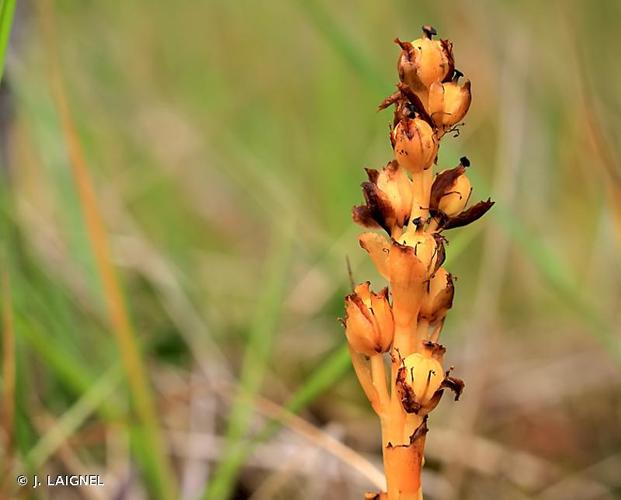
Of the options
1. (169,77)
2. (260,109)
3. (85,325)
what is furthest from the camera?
(169,77)

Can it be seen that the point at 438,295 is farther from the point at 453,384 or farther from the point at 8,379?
the point at 8,379

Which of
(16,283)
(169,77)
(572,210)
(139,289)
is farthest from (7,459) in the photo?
(169,77)

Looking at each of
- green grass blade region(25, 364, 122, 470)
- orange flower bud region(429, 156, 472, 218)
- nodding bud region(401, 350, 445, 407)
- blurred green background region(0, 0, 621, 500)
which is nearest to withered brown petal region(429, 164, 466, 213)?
orange flower bud region(429, 156, 472, 218)

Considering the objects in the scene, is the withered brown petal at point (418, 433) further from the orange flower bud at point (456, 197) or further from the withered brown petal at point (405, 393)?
the orange flower bud at point (456, 197)

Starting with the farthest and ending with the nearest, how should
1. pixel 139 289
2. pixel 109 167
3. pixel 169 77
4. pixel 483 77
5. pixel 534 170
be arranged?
1. pixel 169 77
2. pixel 483 77
3. pixel 109 167
4. pixel 534 170
5. pixel 139 289

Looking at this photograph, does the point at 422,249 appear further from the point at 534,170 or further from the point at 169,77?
the point at 169,77

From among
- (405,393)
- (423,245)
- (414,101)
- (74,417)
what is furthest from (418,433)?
(74,417)

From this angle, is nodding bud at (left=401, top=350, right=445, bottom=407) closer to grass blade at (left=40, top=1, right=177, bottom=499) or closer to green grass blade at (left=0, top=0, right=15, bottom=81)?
green grass blade at (left=0, top=0, right=15, bottom=81)
